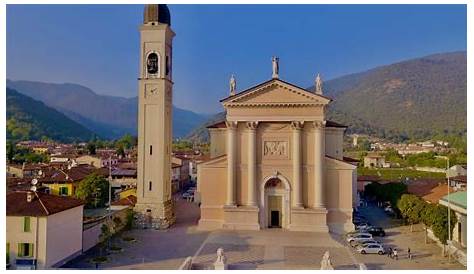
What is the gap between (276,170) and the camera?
2842 cm

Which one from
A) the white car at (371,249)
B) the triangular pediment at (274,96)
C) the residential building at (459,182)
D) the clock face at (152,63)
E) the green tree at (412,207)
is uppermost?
the clock face at (152,63)

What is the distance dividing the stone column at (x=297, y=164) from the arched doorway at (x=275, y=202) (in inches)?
20.6

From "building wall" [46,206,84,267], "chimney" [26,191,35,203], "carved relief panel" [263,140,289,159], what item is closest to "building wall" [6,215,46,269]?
"building wall" [46,206,84,267]

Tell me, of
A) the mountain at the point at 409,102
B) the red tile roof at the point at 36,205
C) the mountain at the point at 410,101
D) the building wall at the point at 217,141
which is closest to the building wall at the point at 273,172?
the building wall at the point at 217,141

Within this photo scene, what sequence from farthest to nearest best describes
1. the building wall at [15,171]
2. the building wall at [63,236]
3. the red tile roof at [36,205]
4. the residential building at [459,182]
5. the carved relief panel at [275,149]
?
the building wall at [15,171], the residential building at [459,182], the carved relief panel at [275,149], the building wall at [63,236], the red tile roof at [36,205]

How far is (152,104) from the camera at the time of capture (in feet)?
93.2

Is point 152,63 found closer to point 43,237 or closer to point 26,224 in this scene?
point 26,224

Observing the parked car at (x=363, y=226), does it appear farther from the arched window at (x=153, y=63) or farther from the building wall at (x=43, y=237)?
the building wall at (x=43, y=237)

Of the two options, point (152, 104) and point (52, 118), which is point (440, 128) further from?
point (152, 104)

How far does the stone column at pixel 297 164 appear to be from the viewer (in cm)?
2794

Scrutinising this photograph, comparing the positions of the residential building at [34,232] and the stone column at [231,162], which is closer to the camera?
the residential building at [34,232]
